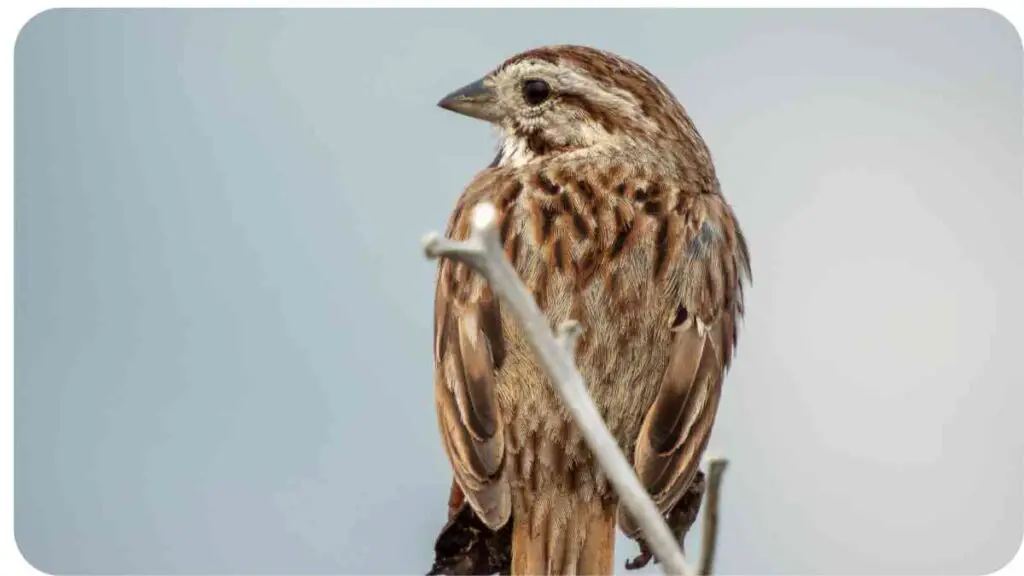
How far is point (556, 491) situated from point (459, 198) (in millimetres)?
843

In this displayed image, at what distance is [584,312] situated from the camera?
2600mm

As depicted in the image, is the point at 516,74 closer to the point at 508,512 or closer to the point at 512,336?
the point at 512,336

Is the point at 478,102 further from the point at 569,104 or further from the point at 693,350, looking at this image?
the point at 693,350

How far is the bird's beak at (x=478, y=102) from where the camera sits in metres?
3.20

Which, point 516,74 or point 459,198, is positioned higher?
point 516,74

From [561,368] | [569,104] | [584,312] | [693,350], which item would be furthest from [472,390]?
[561,368]

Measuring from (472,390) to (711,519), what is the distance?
144 cm

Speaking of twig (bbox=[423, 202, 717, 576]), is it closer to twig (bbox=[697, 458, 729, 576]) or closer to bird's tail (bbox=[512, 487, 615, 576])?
twig (bbox=[697, 458, 729, 576])

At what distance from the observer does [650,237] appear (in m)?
2.80

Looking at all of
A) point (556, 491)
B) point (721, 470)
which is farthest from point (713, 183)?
point (721, 470)

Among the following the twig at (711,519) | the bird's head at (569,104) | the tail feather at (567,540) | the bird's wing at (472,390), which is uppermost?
the bird's head at (569,104)

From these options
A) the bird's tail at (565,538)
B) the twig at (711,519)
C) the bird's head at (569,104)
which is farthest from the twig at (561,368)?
the bird's head at (569,104)

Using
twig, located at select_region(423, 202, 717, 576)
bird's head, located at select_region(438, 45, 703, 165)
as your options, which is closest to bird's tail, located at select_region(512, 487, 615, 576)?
bird's head, located at select_region(438, 45, 703, 165)

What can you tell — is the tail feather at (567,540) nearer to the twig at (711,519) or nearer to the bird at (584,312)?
the bird at (584,312)
